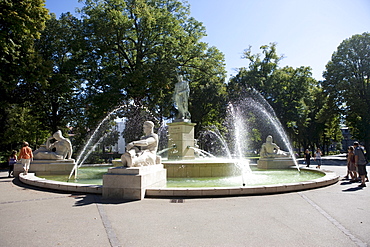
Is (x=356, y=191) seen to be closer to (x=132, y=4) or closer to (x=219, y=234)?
(x=219, y=234)

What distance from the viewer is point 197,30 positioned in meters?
29.8

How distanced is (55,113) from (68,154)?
15.7m

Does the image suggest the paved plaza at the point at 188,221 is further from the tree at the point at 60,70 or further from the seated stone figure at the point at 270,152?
the tree at the point at 60,70

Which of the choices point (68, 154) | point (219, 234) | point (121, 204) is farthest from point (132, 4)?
point (219, 234)

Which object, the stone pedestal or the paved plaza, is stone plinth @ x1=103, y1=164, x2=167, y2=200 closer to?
the paved plaza

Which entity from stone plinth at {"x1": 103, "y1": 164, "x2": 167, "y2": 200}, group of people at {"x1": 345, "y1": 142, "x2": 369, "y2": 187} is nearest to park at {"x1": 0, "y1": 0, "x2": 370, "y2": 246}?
stone plinth at {"x1": 103, "y1": 164, "x2": 167, "y2": 200}

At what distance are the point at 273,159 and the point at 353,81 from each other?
21.4 m

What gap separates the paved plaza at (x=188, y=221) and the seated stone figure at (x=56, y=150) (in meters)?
6.18

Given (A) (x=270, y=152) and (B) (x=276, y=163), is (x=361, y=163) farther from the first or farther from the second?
(A) (x=270, y=152)

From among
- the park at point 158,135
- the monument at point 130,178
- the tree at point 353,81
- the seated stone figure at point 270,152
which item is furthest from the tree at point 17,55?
the tree at point 353,81

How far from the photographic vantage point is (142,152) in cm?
805

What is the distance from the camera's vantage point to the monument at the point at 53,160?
12.9 meters

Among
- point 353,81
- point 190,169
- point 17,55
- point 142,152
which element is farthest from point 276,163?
point 353,81

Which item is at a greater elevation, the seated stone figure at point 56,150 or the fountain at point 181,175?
the seated stone figure at point 56,150
